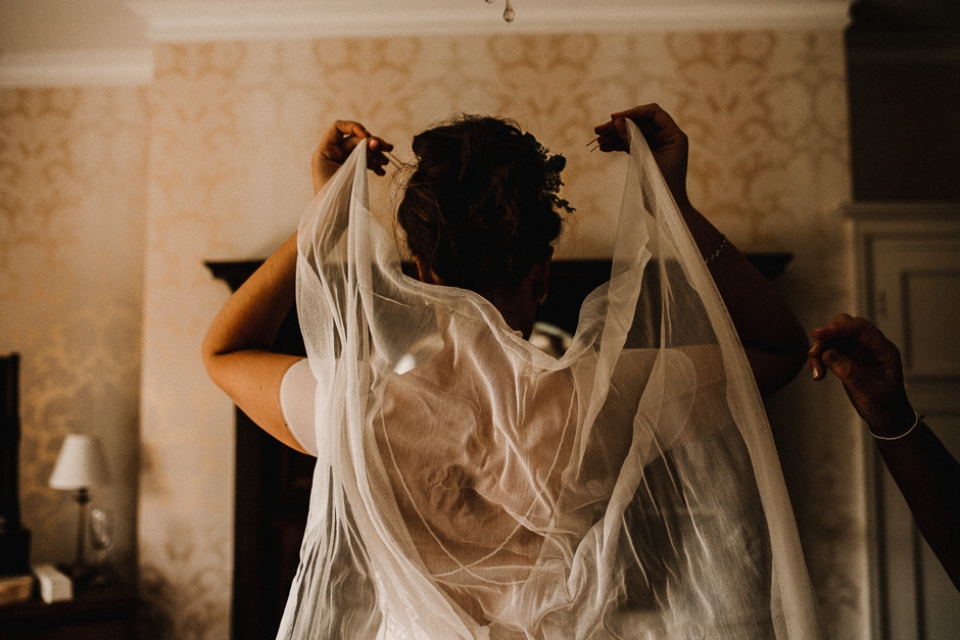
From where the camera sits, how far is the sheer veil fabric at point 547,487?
58cm

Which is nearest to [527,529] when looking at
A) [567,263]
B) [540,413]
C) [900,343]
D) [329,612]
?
[540,413]

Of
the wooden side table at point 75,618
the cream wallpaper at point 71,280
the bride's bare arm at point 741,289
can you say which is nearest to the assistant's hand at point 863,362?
the bride's bare arm at point 741,289

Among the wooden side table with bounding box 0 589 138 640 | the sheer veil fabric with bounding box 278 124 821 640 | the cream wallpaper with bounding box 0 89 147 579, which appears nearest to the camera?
the sheer veil fabric with bounding box 278 124 821 640

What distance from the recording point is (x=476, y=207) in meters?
0.60

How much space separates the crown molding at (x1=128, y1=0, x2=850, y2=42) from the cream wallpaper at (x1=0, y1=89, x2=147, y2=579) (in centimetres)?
65

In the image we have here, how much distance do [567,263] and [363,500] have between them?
1.50 meters

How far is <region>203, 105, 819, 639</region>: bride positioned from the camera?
1.90 ft

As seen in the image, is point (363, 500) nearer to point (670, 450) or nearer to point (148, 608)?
point (670, 450)

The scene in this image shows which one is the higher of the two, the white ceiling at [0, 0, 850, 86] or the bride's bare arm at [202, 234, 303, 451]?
the white ceiling at [0, 0, 850, 86]

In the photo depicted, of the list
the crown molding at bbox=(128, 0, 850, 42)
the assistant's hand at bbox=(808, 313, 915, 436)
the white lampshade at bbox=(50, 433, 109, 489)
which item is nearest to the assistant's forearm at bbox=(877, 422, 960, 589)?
the assistant's hand at bbox=(808, 313, 915, 436)

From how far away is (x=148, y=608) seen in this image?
218 centimetres

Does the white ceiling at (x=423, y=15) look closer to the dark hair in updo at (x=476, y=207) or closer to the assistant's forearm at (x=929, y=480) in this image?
the dark hair in updo at (x=476, y=207)

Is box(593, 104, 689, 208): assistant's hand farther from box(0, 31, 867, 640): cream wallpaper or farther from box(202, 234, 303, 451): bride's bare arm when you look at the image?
box(0, 31, 867, 640): cream wallpaper

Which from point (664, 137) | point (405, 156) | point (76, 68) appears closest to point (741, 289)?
point (664, 137)
